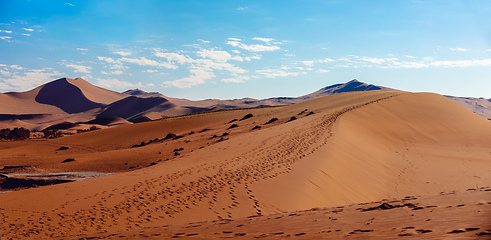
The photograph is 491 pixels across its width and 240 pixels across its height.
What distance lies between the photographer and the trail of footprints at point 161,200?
297 inches

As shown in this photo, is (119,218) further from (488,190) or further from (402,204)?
(488,190)

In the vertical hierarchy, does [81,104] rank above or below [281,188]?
above

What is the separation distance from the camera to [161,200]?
9305 millimetres

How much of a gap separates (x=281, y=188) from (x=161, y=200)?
3.32 metres

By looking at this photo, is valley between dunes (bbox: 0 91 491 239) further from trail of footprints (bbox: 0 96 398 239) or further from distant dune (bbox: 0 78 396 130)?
distant dune (bbox: 0 78 396 130)

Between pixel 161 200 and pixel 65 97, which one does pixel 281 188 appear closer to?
pixel 161 200

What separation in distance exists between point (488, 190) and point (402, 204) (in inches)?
76.0

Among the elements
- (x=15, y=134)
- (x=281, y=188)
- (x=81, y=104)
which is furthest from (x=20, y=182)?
(x=81, y=104)

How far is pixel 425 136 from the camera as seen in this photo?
2489 centimetres

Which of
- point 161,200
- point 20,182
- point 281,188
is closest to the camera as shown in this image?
point 161,200

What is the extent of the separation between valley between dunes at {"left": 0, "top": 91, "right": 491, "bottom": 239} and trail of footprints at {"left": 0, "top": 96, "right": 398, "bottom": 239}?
0.03 meters

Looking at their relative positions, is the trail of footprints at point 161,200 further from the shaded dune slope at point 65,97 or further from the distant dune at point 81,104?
the shaded dune slope at point 65,97

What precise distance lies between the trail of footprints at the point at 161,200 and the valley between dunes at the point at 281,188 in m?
0.03

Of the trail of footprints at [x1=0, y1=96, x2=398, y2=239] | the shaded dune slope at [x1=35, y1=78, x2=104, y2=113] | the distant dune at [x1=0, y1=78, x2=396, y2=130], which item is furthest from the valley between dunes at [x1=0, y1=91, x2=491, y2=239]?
the shaded dune slope at [x1=35, y1=78, x2=104, y2=113]
